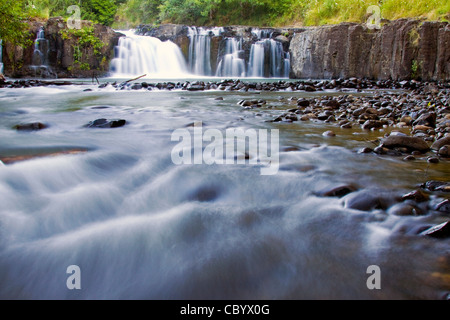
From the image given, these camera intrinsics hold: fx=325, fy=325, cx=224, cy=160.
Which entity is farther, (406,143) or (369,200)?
(406,143)

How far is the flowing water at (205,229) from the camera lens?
144 cm

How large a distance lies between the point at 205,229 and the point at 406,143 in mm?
2494

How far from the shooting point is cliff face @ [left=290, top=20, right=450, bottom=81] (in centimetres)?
1205

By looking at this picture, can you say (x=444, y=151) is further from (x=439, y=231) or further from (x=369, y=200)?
(x=439, y=231)

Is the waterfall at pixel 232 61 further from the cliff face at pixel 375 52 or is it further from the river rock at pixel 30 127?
the river rock at pixel 30 127

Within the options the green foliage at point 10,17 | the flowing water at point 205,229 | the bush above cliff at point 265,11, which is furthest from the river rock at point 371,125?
the bush above cliff at point 265,11

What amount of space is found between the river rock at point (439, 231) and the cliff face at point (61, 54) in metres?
17.9

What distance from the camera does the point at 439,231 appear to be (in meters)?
1.76

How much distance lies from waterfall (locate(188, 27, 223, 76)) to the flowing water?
1641cm

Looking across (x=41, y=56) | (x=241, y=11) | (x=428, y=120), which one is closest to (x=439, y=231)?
(x=428, y=120)

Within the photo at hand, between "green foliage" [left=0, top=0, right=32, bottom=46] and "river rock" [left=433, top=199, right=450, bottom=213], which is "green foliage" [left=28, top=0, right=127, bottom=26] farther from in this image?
"river rock" [left=433, top=199, right=450, bottom=213]

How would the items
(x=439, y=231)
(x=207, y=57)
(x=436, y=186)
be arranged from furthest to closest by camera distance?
1. (x=207, y=57)
2. (x=436, y=186)
3. (x=439, y=231)

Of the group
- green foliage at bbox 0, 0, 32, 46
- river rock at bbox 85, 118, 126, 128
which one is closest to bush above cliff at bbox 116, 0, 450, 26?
river rock at bbox 85, 118, 126, 128

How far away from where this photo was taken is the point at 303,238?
184 centimetres
